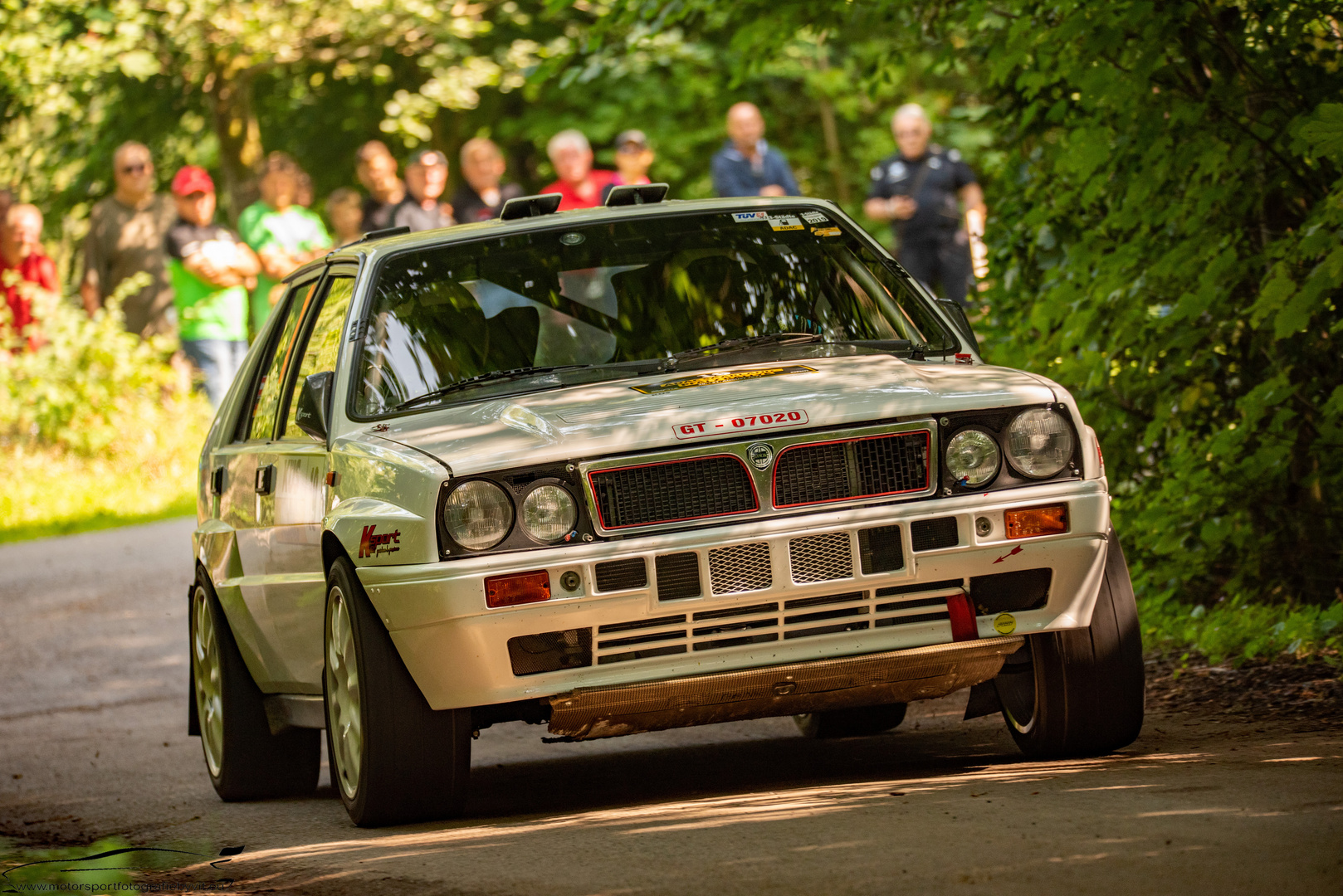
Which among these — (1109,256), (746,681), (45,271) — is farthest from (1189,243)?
(45,271)

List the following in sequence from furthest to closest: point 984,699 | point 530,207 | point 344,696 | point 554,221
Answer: point 530,207
point 554,221
point 984,699
point 344,696

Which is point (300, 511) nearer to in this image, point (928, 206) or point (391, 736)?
point (391, 736)

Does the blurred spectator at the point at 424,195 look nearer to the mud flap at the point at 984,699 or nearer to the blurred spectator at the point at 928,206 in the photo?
the blurred spectator at the point at 928,206

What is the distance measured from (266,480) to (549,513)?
1.83m

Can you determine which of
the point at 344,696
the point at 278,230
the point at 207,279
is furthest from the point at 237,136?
the point at 344,696

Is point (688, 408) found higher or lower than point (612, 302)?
lower

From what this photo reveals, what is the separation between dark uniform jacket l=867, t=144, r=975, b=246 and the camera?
1684 centimetres

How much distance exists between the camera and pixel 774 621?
5703 mm

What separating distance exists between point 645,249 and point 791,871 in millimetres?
2884

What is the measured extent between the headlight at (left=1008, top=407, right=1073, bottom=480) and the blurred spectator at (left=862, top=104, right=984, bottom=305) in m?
11.0

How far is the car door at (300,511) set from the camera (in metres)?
6.55

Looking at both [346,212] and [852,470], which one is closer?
[852,470]

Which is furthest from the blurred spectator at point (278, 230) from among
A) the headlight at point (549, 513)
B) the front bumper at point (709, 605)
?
the headlight at point (549, 513)

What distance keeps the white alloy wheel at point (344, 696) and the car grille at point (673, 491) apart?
0.88 metres
